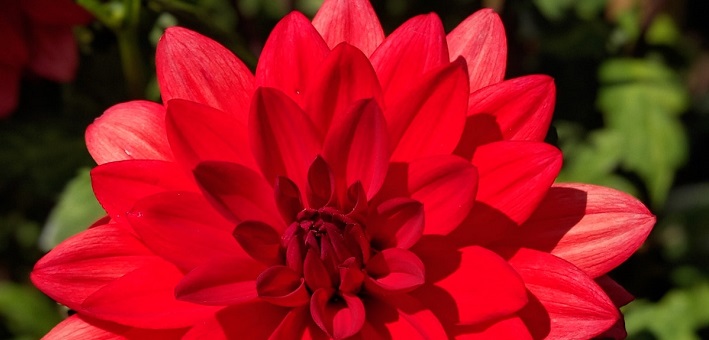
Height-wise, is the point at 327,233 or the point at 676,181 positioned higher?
the point at 327,233

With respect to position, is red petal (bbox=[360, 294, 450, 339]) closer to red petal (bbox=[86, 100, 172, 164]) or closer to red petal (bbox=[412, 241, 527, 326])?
red petal (bbox=[412, 241, 527, 326])

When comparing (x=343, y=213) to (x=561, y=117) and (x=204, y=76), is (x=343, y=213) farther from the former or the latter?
(x=561, y=117)

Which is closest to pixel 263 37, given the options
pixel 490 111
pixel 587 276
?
pixel 490 111

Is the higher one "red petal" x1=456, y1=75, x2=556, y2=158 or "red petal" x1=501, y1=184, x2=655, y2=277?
"red petal" x1=456, y1=75, x2=556, y2=158

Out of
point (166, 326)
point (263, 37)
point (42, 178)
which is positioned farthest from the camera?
point (263, 37)

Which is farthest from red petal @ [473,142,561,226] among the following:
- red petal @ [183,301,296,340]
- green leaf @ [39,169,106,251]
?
green leaf @ [39,169,106,251]

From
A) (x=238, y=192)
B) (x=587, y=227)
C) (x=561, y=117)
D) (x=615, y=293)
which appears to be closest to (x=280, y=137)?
(x=238, y=192)

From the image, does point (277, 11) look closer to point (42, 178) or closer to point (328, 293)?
point (42, 178)
